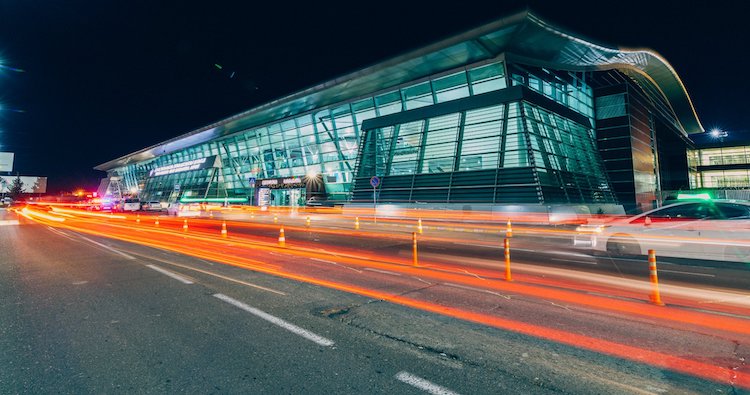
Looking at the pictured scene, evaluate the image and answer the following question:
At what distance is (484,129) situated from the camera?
968 inches

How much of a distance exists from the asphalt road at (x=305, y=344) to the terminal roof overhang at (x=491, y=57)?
20.0 meters

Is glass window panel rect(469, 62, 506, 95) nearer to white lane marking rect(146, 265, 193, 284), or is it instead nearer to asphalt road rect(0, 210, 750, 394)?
asphalt road rect(0, 210, 750, 394)

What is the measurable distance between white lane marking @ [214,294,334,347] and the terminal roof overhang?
69.0 ft

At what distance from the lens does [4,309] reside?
5324 mm

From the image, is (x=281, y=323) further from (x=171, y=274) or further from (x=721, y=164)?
(x=721, y=164)

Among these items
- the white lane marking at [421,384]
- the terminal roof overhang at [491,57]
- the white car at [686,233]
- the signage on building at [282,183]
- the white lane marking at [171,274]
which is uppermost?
the terminal roof overhang at [491,57]

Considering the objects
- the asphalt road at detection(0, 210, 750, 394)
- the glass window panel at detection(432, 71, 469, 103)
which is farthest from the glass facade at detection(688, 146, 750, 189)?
the asphalt road at detection(0, 210, 750, 394)

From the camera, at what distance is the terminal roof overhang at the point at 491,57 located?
71.7ft

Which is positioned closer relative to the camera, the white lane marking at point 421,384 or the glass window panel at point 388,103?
the white lane marking at point 421,384

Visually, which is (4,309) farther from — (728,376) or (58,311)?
(728,376)

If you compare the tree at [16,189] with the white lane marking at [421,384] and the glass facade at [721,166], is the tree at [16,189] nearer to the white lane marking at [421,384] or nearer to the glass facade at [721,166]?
the white lane marking at [421,384]

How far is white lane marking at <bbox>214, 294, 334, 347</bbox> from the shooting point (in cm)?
399

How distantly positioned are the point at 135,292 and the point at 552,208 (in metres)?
20.4

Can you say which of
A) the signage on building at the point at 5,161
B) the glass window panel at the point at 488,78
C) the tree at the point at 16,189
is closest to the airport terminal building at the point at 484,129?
the glass window panel at the point at 488,78
